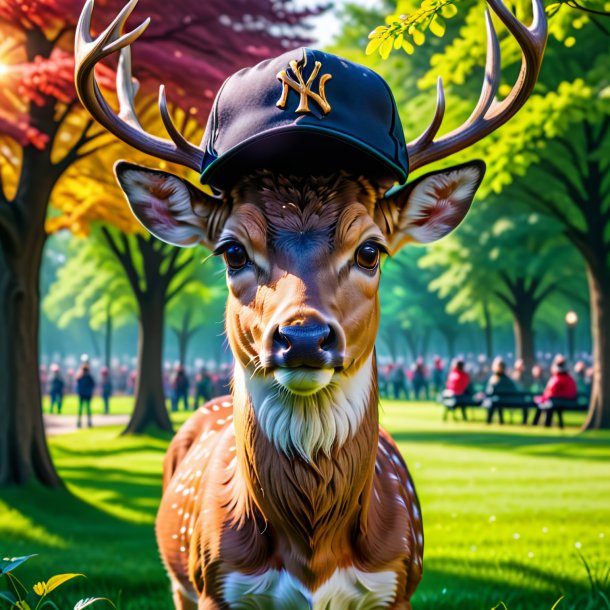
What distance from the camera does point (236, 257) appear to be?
318 cm

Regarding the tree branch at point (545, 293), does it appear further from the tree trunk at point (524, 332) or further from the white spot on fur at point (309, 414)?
Result: the white spot on fur at point (309, 414)

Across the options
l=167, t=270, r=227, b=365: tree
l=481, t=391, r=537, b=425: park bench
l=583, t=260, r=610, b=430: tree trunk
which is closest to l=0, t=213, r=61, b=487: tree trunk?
l=583, t=260, r=610, b=430: tree trunk

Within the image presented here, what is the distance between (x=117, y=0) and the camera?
10.1 meters

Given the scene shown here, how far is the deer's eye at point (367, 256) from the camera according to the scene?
10.3ft

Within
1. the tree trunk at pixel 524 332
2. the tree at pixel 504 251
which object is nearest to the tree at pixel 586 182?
the tree at pixel 504 251

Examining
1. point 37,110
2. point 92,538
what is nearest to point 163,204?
point 92,538

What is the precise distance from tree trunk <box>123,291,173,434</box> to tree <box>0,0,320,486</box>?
789cm

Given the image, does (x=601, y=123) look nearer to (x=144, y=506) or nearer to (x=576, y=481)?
(x=576, y=481)

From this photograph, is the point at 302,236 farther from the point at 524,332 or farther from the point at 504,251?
the point at 524,332

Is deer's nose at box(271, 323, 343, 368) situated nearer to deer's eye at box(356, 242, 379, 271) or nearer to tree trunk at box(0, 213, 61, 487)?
deer's eye at box(356, 242, 379, 271)

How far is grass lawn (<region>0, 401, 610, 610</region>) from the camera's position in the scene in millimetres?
6418

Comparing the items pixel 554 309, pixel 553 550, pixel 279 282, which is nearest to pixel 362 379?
pixel 279 282

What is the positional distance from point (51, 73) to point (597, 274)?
12825 millimetres

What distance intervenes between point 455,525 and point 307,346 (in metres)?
6.73
